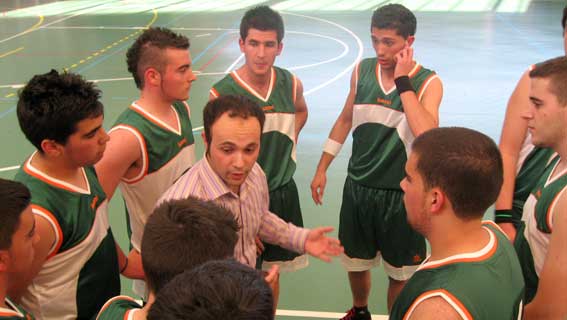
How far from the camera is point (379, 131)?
4.24 meters

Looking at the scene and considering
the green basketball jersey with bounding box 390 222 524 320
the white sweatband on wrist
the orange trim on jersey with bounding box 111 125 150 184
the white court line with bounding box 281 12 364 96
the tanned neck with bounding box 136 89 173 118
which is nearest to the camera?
the green basketball jersey with bounding box 390 222 524 320

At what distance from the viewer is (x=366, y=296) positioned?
14.7 feet

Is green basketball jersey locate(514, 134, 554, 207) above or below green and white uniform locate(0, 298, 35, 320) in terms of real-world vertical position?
below

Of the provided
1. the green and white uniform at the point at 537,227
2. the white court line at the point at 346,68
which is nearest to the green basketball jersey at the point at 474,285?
the green and white uniform at the point at 537,227

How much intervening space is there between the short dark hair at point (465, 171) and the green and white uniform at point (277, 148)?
6.56ft

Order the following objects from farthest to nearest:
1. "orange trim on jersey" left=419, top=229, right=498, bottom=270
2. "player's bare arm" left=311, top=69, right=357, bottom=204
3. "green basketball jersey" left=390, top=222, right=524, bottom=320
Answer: "player's bare arm" left=311, top=69, right=357, bottom=204
"orange trim on jersey" left=419, top=229, right=498, bottom=270
"green basketball jersey" left=390, top=222, right=524, bottom=320

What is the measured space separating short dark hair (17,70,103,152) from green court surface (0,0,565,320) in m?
2.39

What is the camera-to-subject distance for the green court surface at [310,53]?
20.5ft

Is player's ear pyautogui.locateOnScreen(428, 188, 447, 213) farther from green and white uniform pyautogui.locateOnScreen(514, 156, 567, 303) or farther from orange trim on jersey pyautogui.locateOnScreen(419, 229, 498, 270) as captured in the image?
green and white uniform pyautogui.locateOnScreen(514, 156, 567, 303)

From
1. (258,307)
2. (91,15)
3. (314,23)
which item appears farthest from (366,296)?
(91,15)

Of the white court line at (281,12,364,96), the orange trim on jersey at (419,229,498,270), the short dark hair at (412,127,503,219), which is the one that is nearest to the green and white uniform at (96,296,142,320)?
the orange trim on jersey at (419,229,498,270)

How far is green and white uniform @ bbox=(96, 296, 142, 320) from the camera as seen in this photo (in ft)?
6.93

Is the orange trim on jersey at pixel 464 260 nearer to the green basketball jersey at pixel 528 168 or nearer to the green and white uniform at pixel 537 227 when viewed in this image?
the green and white uniform at pixel 537 227

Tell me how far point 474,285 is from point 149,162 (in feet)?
7.13
